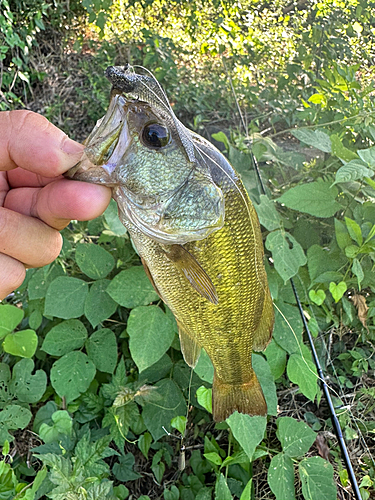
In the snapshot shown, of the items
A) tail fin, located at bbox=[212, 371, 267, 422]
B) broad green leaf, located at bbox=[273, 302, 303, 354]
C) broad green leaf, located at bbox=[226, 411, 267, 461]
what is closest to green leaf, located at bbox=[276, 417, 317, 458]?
broad green leaf, located at bbox=[226, 411, 267, 461]

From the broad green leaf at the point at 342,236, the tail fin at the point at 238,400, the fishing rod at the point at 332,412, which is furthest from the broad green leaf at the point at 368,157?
the tail fin at the point at 238,400

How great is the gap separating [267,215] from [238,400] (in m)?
0.64

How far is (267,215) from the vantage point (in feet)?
4.58

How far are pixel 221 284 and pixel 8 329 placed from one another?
967mm

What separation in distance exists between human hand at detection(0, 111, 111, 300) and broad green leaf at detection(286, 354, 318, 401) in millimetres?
859

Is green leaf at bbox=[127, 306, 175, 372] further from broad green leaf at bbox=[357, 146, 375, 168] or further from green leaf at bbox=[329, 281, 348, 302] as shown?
broad green leaf at bbox=[357, 146, 375, 168]

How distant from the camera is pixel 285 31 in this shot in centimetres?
304

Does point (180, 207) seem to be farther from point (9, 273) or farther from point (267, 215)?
point (267, 215)

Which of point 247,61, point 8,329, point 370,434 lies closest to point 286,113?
point 247,61

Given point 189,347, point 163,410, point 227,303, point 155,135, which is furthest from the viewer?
point 163,410

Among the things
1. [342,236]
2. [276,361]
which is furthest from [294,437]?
[342,236]

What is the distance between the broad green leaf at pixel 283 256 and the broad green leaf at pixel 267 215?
1.8 inches

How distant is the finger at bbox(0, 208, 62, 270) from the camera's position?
34.1 inches

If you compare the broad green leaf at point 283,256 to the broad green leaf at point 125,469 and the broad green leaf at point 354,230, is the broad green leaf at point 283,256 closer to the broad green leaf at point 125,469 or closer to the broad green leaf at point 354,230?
the broad green leaf at point 354,230
